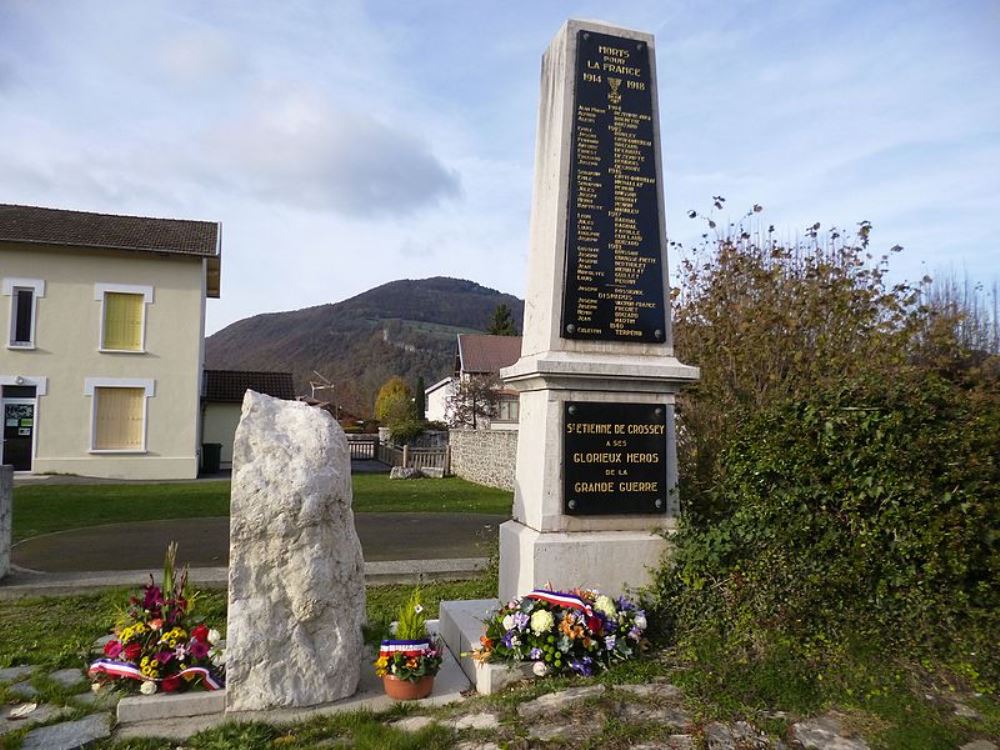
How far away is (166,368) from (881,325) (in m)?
18.5

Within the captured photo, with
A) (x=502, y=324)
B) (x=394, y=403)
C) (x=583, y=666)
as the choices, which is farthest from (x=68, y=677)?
(x=502, y=324)

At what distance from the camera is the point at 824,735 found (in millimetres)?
3293

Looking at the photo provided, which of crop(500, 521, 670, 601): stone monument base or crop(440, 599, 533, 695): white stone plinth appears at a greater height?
crop(500, 521, 670, 601): stone monument base

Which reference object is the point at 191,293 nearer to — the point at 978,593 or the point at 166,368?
the point at 166,368

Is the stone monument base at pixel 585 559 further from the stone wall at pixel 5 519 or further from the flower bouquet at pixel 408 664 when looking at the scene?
the stone wall at pixel 5 519

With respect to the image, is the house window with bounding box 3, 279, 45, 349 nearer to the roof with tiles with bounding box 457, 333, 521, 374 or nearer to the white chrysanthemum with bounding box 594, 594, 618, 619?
the white chrysanthemum with bounding box 594, 594, 618, 619

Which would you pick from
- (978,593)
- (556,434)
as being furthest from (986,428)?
(556,434)

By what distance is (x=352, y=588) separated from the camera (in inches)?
167

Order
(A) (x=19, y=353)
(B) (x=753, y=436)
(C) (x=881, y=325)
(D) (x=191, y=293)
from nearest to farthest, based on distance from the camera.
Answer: (B) (x=753, y=436)
(C) (x=881, y=325)
(A) (x=19, y=353)
(D) (x=191, y=293)

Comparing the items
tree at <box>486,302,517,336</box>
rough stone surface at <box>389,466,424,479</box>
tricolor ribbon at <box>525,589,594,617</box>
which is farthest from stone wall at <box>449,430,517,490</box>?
tree at <box>486,302,517,336</box>

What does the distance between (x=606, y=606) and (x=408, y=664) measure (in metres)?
1.25

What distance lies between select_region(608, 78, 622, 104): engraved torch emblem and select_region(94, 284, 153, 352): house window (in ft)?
59.2

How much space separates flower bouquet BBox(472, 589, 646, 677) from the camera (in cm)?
411

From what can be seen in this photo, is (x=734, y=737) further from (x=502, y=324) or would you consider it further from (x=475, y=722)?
(x=502, y=324)
